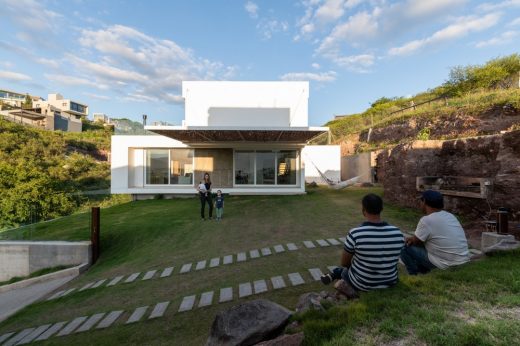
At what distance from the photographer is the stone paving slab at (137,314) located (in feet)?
13.5

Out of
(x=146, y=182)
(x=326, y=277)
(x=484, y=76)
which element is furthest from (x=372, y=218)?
(x=484, y=76)

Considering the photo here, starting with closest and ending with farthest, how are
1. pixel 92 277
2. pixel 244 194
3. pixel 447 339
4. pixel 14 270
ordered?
1. pixel 447 339
2. pixel 92 277
3. pixel 14 270
4. pixel 244 194

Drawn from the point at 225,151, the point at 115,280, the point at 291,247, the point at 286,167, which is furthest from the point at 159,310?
the point at 225,151

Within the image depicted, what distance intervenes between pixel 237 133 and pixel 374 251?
10775mm

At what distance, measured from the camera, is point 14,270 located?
9266mm

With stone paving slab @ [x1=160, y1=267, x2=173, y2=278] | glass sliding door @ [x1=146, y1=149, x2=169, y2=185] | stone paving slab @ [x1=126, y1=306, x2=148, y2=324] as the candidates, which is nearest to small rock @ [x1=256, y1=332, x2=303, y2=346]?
stone paving slab @ [x1=126, y1=306, x2=148, y2=324]

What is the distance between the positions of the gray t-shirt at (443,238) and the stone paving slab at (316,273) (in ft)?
6.02

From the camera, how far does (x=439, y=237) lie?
318 cm

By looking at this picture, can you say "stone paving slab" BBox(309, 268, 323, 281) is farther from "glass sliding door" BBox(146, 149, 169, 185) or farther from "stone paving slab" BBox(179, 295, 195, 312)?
"glass sliding door" BBox(146, 149, 169, 185)

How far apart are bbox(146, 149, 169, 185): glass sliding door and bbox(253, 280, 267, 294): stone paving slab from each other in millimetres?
12588

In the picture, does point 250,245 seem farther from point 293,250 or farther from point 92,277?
point 92,277

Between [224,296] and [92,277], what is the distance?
453 centimetres

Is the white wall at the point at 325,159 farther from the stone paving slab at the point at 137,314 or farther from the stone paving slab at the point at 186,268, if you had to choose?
the stone paving slab at the point at 137,314

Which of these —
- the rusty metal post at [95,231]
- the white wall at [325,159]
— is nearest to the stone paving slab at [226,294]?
the rusty metal post at [95,231]
